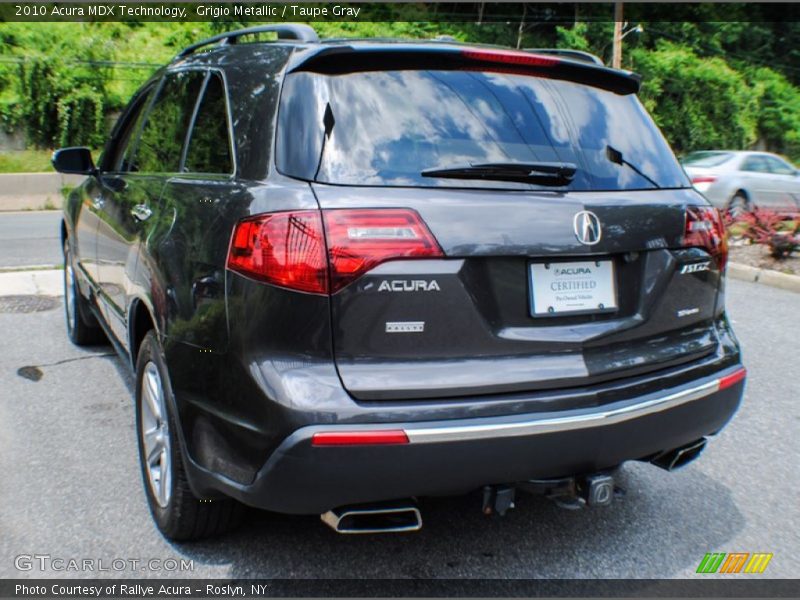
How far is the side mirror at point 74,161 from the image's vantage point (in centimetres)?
440

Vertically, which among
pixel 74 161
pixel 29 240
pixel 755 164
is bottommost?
pixel 29 240

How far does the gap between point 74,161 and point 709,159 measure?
14114 millimetres

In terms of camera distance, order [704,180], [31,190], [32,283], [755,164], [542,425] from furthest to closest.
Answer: [31,190] < [755,164] < [704,180] < [32,283] < [542,425]

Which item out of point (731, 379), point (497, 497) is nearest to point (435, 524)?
point (497, 497)

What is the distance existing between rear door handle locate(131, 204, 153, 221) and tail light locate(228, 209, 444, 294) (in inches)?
43.8

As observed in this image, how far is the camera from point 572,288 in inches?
96.0

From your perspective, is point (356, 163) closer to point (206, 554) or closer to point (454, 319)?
point (454, 319)

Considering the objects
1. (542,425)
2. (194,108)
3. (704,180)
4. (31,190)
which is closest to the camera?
(542,425)

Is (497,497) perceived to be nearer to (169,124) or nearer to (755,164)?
(169,124)

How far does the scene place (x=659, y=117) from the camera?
3491 centimetres

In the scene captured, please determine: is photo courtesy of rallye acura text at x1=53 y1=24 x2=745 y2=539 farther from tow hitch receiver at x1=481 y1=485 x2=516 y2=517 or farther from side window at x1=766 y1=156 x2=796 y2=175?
side window at x1=766 y1=156 x2=796 y2=175

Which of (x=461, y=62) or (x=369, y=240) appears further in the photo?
(x=461, y=62)

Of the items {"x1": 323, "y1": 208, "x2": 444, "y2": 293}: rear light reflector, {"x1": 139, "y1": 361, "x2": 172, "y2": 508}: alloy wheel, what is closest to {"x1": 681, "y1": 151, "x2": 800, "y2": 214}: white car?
{"x1": 139, "y1": 361, "x2": 172, "y2": 508}: alloy wheel

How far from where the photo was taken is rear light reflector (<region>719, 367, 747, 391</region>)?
2.75 meters
